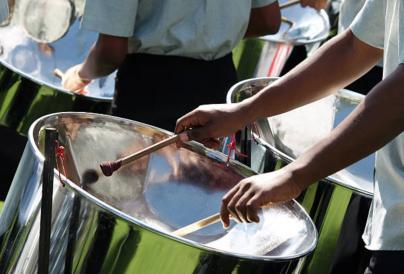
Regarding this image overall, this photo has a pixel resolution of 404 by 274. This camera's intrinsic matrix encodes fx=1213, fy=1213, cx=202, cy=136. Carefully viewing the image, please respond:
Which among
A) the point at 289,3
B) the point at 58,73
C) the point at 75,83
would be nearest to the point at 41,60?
the point at 58,73

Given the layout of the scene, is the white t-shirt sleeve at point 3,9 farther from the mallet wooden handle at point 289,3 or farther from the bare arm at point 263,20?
the mallet wooden handle at point 289,3

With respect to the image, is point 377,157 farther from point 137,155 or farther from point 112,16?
point 112,16

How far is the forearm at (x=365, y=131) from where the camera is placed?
5.84 ft

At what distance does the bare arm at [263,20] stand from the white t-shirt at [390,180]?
1.13 metres

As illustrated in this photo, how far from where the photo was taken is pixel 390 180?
1.85 m

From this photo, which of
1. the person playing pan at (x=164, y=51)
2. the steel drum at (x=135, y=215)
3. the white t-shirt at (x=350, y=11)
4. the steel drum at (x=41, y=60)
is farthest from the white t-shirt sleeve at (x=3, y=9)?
the white t-shirt at (x=350, y=11)

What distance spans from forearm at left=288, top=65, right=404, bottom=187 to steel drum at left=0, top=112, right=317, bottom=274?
0.18 meters

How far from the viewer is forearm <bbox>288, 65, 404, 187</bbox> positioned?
1781 millimetres

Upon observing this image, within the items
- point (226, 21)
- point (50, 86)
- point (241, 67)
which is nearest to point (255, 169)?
point (226, 21)

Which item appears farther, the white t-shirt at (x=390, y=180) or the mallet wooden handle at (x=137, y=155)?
the mallet wooden handle at (x=137, y=155)

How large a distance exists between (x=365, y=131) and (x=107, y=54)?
3.44ft

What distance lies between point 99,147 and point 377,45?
0.57 m

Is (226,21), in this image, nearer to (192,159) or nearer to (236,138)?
(236,138)

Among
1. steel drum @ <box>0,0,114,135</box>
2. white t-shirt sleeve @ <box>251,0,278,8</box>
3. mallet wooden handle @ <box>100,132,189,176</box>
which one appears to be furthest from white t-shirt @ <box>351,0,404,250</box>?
steel drum @ <box>0,0,114,135</box>
